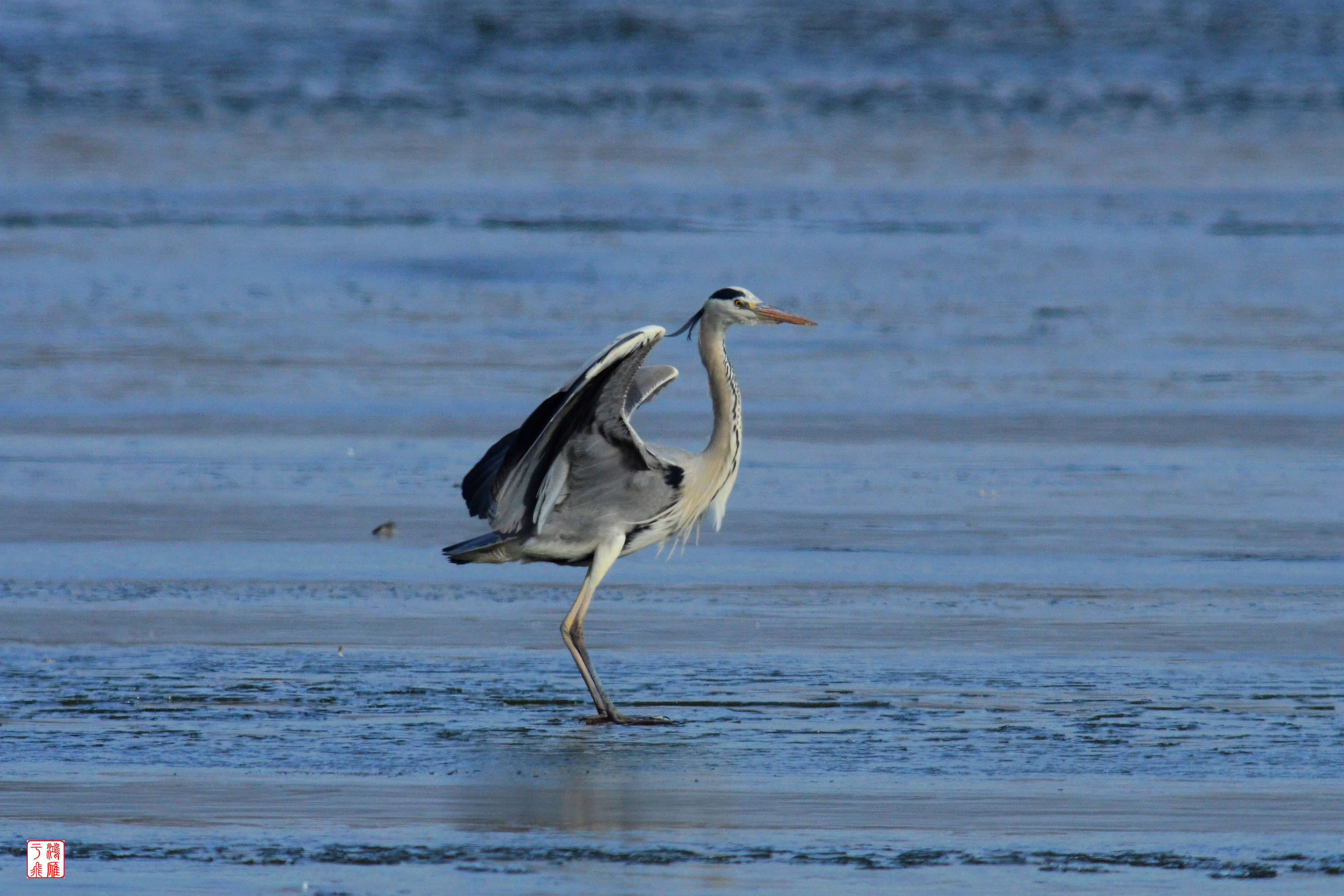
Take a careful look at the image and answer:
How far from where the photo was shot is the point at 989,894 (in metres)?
5.62

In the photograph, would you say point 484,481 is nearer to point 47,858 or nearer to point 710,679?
point 710,679

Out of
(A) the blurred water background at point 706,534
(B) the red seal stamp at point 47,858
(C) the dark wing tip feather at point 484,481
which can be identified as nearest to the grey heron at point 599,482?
(C) the dark wing tip feather at point 484,481

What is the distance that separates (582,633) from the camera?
821 centimetres

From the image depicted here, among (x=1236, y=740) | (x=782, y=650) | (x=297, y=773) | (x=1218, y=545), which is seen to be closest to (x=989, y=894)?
(x=1236, y=740)

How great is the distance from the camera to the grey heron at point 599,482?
7.93 m

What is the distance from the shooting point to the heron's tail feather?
327 inches

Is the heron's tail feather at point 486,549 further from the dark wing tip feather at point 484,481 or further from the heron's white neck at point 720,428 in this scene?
the heron's white neck at point 720,428

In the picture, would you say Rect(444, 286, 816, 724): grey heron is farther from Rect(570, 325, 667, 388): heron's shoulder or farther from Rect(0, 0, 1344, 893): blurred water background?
Rect(0, 0, 1344, 893): blurred water background

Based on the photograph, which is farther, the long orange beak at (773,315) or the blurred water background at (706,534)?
the long orange beak at (773,315)

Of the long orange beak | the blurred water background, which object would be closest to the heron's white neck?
the long orange beak

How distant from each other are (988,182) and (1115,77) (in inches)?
524

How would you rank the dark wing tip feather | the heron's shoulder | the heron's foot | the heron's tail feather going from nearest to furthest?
the heron's shoulder
the heron's foot
the dark wing tip feather
the heron's tail feather

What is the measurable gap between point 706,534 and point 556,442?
9.13ft

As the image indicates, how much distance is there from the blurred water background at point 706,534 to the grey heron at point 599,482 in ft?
1.39
